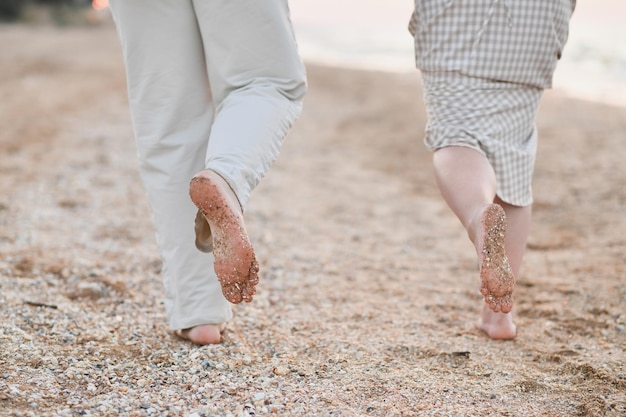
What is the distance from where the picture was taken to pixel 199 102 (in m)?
1.90

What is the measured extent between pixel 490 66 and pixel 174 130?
907 millimetres

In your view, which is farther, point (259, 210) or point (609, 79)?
point (609, 79)

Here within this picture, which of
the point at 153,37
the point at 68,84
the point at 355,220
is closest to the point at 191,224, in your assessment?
the point at 153,37

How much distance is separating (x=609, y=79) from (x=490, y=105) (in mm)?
9896

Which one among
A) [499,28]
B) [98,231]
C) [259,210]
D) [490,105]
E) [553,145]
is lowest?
Answer: [553,145]

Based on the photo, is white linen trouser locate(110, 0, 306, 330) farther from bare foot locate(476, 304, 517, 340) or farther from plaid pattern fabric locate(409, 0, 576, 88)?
bare foot locate(476, 304, 517, 340)

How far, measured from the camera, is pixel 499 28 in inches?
75.1

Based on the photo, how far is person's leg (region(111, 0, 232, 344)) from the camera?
181 cm

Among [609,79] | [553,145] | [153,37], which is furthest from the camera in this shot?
[609,79]

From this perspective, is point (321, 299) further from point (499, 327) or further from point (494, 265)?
point (494, 265)

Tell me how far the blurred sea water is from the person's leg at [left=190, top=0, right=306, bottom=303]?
0.67 metres

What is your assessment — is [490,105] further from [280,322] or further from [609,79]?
[609,79]

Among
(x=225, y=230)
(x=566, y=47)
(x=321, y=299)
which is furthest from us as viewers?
(x=566, y=47)

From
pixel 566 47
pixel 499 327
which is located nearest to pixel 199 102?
pixel 499 327
